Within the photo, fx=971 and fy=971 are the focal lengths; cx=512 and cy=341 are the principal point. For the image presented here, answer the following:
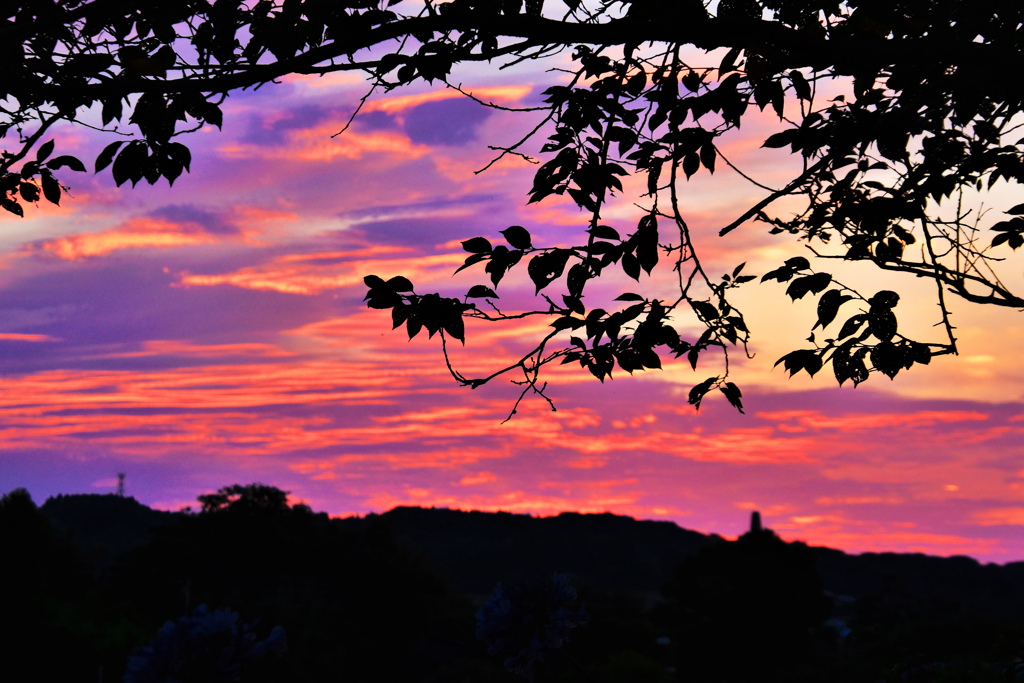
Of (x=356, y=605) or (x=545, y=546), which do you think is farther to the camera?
(x=545, y=546)

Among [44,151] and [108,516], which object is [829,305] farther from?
[108,516]

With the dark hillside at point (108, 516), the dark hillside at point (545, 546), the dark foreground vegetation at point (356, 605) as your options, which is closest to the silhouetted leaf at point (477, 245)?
the dark foreground vegetation at point (356, 605)

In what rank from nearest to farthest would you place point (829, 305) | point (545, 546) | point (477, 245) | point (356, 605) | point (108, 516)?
point (477, 245)
point (829, 305)
point (356, 605)
point (545, 546)
point (108, 516)

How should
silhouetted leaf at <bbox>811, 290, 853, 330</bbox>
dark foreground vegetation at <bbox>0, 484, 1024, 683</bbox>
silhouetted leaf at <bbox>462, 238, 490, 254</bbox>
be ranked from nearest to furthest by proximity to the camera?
1. silhouetted leaf at <bbox>462, 238, 490, 254</bbox>
2. silhouetted leaf at <bbox>811, 290, 853, 330</bbox>
3. dark foreground vegetation at <bbox>0, 484, 1024, 683</bbox>

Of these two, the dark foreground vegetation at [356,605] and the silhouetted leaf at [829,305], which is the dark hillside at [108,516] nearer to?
the dark foreground vegetation at [356,605]

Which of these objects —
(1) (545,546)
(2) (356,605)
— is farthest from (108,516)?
(2) (356,605)

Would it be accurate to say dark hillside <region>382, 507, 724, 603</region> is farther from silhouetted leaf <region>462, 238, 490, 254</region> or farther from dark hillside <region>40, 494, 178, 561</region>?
silhouetted leaf <region>462, 238, 490, 254</region>

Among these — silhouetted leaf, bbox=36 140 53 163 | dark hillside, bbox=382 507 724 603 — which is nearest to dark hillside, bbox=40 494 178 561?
dark hillside, bbox=382 507 724 603

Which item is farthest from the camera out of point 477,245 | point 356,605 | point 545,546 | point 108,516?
point 108,516

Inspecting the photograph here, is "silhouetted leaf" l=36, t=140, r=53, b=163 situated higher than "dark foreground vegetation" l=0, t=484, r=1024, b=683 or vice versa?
"silhouetted leaf" l=36, t=140, r=53, b=163

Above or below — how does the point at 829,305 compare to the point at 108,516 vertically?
above

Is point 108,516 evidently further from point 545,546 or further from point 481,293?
point 481,293

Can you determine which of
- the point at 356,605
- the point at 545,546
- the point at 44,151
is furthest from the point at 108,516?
the point at 44,151

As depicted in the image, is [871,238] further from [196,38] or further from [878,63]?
[196,38]
